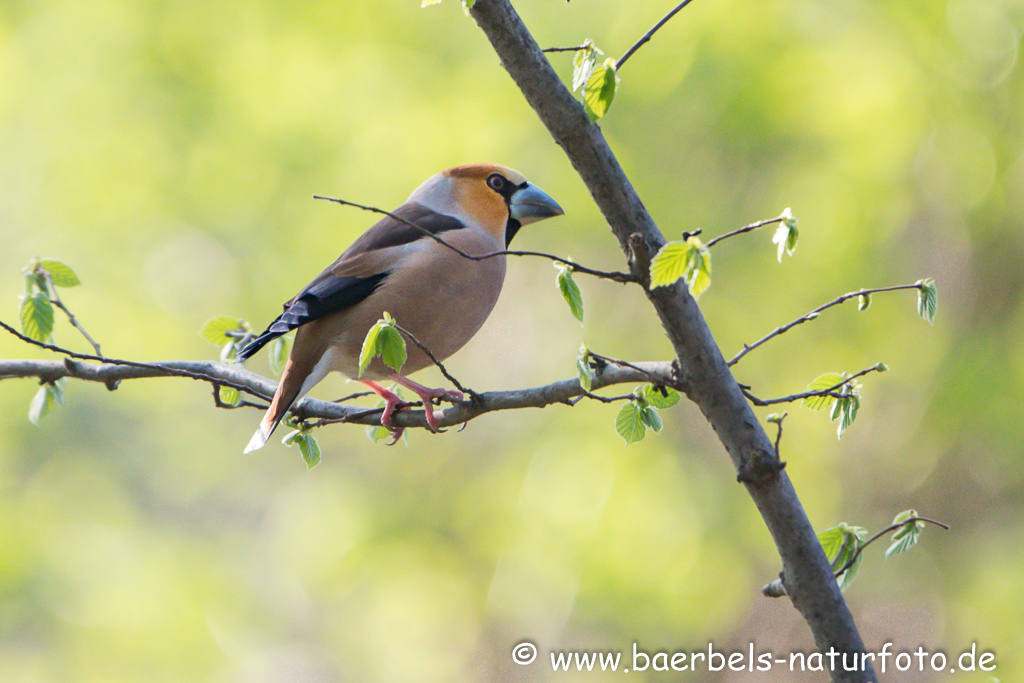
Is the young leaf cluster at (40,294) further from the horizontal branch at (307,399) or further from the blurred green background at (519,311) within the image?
the blurred green background at (519,311)

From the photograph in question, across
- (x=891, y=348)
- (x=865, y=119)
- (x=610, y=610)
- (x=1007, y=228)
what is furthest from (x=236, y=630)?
(x=1007, y=228)

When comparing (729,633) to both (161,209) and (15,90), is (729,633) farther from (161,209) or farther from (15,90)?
(15,90)

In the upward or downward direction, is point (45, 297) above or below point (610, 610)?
below

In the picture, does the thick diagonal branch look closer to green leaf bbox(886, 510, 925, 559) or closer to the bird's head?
green leaf bbox(886, 510, 925, 559)

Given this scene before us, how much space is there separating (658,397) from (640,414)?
0.07 metres

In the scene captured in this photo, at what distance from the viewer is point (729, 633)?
7.54m

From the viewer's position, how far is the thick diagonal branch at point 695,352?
1729 mm

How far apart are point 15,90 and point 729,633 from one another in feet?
28.5

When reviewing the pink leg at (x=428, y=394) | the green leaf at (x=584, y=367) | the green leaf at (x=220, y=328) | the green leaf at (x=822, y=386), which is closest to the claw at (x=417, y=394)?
the pink leg at (x=428, y=394)

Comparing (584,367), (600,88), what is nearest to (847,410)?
(584,367)

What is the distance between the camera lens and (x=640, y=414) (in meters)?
2.17

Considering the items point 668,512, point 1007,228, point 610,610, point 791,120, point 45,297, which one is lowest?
point 45,297

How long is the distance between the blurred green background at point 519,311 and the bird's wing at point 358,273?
374 centimetres

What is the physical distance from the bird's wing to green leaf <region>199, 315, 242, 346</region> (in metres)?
0.21
